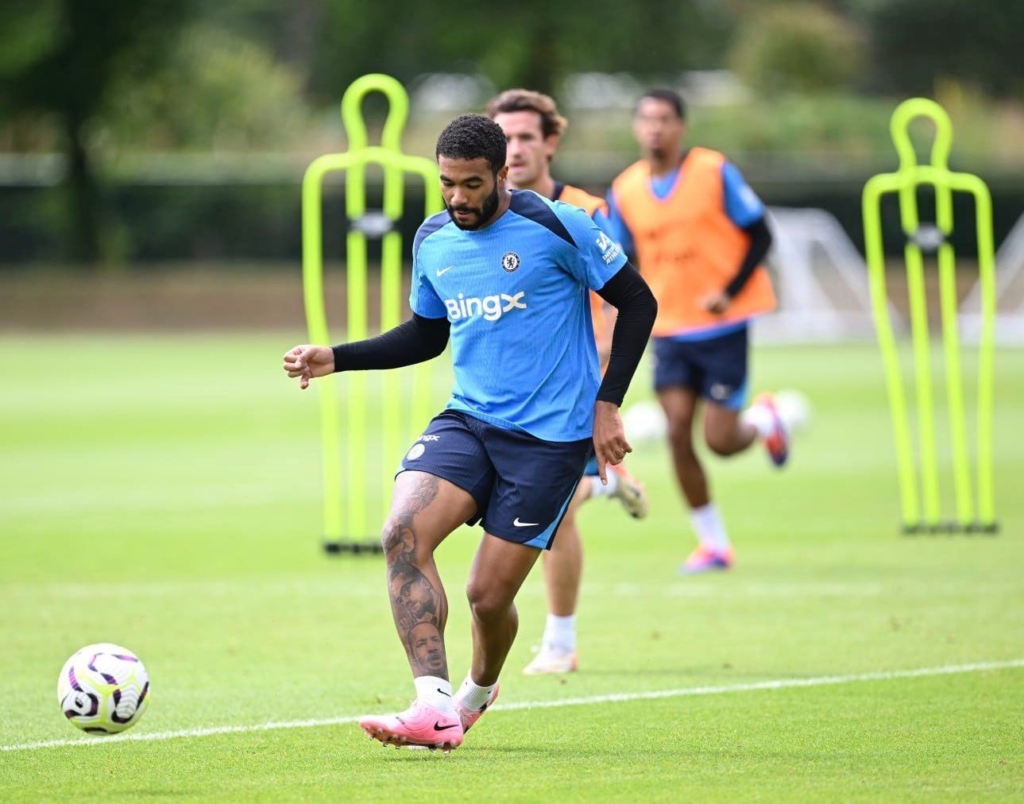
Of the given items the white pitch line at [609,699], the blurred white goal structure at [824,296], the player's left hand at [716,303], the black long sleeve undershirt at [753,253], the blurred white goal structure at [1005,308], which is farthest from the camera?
the blurred white goal structure at [824,296]

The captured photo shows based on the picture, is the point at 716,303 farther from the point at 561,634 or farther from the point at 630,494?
the point at 561,634

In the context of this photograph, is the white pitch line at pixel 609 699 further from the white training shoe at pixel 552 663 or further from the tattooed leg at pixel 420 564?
the tattooed leg at pixel 420 564

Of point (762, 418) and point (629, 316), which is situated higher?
point (629, 316)

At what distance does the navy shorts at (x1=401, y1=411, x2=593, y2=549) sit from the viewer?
6.56 metres

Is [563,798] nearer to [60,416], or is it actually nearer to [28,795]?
[28,795]

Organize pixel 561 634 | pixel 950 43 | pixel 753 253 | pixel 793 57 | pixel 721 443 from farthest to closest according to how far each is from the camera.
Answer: pixel 950 43
pixel 793 57
pixel 721 443
pixel 753 253
pixel 561 634

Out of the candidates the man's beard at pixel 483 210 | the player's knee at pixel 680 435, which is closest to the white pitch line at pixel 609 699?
the man's beard at pixel 483 210

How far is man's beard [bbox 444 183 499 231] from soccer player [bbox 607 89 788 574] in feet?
15.9

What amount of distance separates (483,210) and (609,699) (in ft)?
7.32

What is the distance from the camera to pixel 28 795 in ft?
19.3

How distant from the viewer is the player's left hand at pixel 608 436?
653 centimetres

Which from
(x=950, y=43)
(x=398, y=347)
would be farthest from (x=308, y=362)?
(x=950, y=43)

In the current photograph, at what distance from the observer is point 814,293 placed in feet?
126

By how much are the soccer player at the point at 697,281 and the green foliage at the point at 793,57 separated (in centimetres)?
5026
